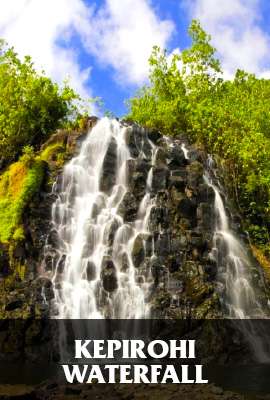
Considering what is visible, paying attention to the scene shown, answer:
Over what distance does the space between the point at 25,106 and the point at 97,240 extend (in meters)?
19.1

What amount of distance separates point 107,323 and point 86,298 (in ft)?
6.36

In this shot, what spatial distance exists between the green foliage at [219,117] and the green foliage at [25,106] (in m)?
8.44

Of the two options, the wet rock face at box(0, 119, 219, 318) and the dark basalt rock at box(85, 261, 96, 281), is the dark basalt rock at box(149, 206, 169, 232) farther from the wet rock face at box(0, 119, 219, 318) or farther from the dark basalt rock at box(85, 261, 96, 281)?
the dark basalt rock at box(85, 261, 96, 281)

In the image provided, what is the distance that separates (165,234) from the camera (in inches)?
1334

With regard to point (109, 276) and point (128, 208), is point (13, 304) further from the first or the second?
point (128, 208)

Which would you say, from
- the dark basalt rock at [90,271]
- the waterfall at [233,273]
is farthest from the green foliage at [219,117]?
the dark basalt rock at [90,271]

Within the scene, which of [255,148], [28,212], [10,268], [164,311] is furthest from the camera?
[255,148]

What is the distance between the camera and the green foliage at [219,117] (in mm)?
44094

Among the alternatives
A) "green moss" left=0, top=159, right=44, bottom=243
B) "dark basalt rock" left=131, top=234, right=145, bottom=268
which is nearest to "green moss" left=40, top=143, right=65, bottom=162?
"green moss" left=0, top=159, right=44, bottom=243

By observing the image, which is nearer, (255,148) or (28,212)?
(28,212)

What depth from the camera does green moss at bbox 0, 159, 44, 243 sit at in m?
35.0

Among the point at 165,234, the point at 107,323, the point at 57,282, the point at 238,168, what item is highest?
the point at 238,168

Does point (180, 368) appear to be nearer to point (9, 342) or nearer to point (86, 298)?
point (86, 298)

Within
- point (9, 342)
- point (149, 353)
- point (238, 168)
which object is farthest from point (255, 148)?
point (9, 342)
